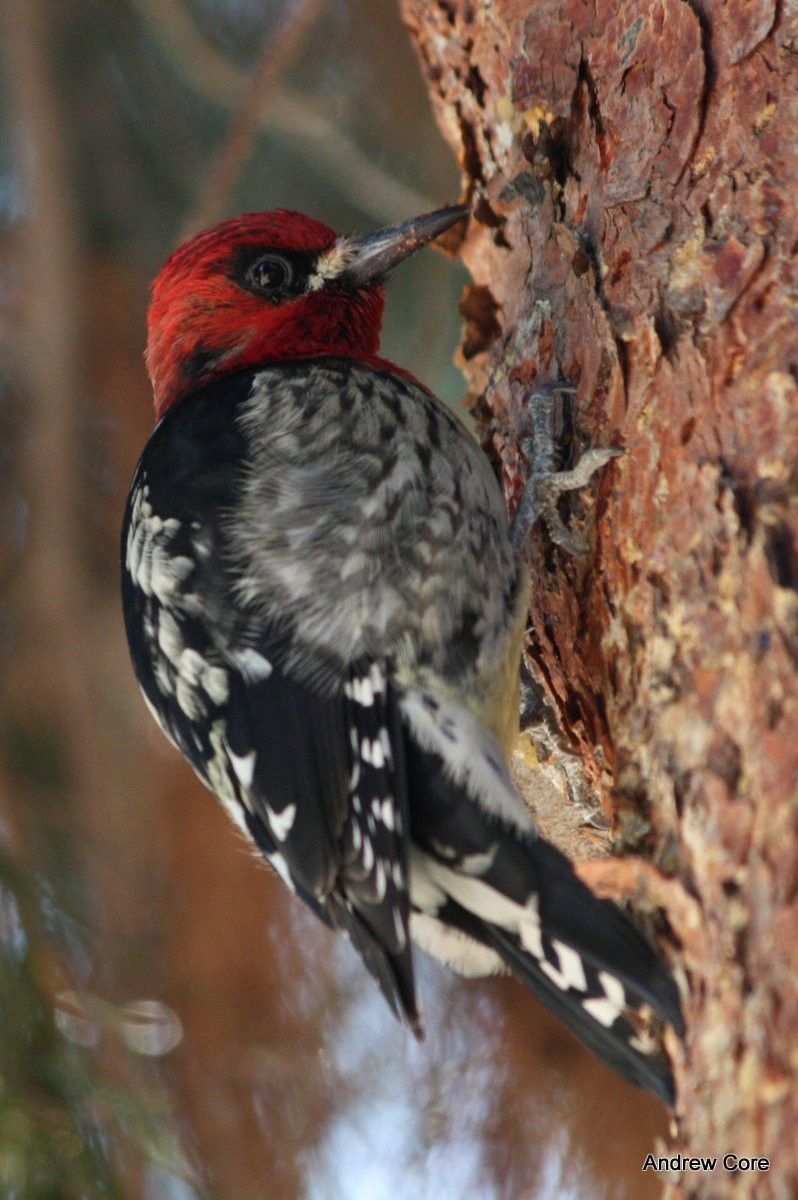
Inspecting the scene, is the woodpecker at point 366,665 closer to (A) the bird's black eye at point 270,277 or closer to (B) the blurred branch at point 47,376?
(A) the bird's black eye at point 270,277

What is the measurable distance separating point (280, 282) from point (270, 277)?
0.09 feet

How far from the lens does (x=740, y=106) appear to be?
2.20 meters

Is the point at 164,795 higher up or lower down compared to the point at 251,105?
lower down

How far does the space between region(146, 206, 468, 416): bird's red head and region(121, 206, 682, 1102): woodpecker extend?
5 cm

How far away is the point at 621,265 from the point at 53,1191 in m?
2.20

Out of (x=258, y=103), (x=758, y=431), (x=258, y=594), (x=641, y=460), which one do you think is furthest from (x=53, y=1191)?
(x=258, y=103)

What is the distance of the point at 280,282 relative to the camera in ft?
9.93

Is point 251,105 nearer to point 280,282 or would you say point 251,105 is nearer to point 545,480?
point 280,282

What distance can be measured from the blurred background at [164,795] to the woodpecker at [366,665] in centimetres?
80

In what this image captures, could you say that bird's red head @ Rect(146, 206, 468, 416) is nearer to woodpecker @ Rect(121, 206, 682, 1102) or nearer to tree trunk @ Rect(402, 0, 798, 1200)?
woodpecker @ Rect(121, 206, 682, 1102)

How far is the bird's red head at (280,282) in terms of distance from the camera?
300 cm

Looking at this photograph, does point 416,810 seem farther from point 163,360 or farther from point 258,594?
point 163,360

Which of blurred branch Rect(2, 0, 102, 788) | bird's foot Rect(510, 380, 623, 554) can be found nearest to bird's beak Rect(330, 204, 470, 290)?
bird's foot Rect(510, 380, 623, 554)

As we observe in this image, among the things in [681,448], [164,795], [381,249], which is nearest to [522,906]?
[681,448]
